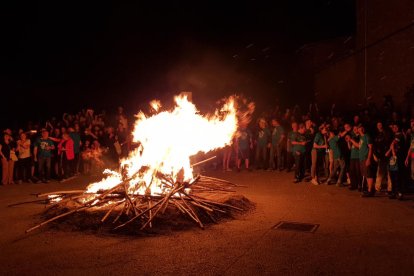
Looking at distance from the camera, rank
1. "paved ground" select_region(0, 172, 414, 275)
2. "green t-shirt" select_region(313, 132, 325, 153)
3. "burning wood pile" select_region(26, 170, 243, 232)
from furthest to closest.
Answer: "green t-shirt" select_region(313, 132, 325, 153) < "burning wood pile" select_region(26, 170, 243, 232) < "paved ground" select_region(0, 172, 414, 275)

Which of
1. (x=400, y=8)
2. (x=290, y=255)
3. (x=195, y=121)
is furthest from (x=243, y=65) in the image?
(x=290, y=255)

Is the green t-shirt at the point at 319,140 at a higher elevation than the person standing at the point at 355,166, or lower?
higher

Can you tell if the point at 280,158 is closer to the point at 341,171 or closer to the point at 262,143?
the point at 262,143

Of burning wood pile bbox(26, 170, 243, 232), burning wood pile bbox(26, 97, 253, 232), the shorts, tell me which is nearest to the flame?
burning wood pile bbox(26, 97, 253, 232)

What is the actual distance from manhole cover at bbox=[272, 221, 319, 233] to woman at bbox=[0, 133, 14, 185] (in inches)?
398

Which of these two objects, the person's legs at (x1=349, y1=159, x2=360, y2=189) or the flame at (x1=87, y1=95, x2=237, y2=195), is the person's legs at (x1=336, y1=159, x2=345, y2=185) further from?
the flame at (x1=87, y1=95, x2=237, y2=195)

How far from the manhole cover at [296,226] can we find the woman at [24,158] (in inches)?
397

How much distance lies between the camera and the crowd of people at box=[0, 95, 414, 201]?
1072 cm

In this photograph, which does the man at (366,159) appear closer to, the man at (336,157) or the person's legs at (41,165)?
the man at (336,157)

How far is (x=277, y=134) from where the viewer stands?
51.3 ft

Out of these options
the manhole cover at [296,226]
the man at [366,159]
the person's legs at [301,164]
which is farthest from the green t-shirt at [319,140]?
the manhole cover at [296,226]

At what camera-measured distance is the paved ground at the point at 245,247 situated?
18.4ft

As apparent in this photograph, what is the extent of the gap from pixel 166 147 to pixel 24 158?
22.5 ft

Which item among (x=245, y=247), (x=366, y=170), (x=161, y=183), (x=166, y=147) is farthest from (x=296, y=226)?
(x=366, y=170)
